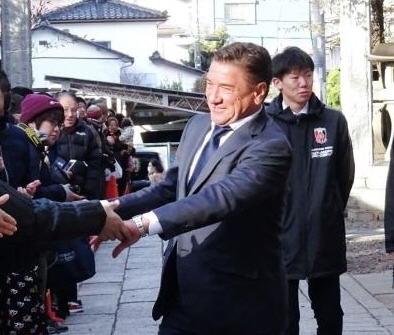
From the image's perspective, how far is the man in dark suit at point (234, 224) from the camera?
164 inches

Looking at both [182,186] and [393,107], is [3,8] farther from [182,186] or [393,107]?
[182,186]

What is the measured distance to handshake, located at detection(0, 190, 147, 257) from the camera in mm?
3736

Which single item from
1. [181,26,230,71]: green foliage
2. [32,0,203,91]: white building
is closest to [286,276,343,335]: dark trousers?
[32,0,203,91]: white building

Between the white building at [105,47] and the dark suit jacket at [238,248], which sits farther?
the white building at [105,47]

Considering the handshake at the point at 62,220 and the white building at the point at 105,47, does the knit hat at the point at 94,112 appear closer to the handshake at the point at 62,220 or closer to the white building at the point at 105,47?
the handshake at the point at 62,220

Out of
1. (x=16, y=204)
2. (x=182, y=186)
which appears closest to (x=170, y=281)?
(x=182, y=186)

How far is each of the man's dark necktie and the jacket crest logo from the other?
1723mm

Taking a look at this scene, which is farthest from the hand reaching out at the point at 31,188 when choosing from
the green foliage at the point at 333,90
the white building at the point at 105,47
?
the white building at the point at 105,47

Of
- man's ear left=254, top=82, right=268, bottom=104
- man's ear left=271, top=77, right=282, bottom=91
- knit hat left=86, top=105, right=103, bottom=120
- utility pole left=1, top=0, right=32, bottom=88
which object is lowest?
knit hat left=86, top=105, right=103, bottom=120

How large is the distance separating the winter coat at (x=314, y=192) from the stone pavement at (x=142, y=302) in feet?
5.01

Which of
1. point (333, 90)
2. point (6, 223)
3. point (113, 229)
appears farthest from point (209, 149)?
point (333, 90)

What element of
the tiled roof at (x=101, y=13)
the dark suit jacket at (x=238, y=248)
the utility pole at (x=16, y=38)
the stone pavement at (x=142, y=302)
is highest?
the tiled roof at (x=101, y=13)

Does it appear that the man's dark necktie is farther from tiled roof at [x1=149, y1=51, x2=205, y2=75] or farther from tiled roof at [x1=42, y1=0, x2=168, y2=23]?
tiled roof at [x1=42, y1=0, x2=168, y2=23]

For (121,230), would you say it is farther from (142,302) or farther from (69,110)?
(69,110)
